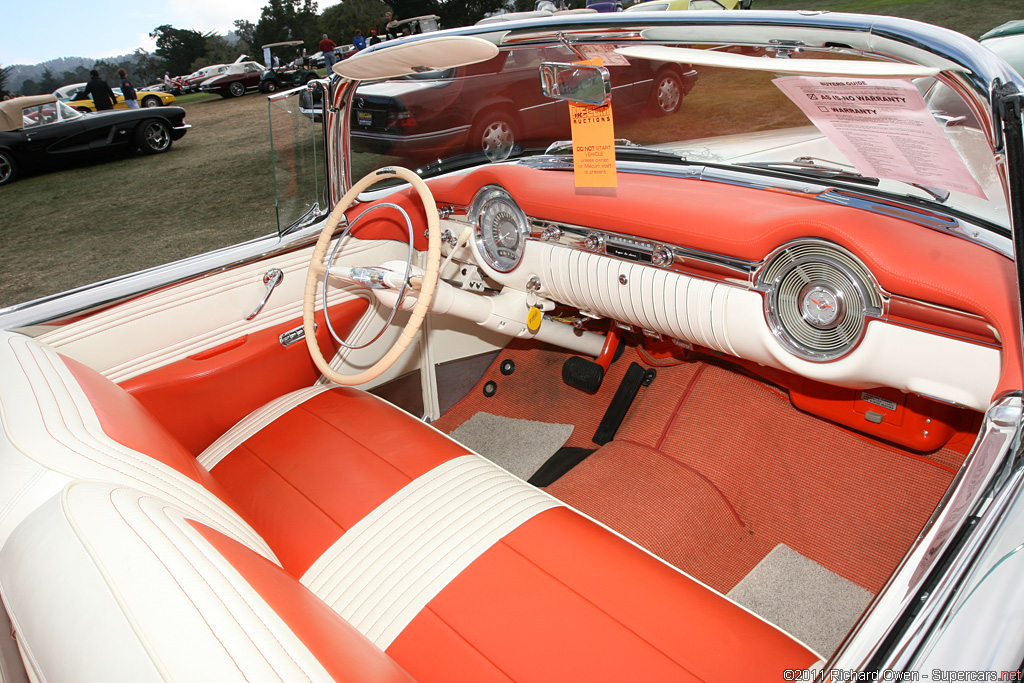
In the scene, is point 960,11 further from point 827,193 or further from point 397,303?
point 397,303

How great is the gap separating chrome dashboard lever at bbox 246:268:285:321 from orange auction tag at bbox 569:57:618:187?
1.09 metres

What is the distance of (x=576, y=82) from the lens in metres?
1.79

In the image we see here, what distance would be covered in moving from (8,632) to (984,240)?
1.91 m

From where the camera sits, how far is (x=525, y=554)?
1.43 meters

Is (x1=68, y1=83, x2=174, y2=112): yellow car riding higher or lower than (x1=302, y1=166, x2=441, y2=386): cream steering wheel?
higher

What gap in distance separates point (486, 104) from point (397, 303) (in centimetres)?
80

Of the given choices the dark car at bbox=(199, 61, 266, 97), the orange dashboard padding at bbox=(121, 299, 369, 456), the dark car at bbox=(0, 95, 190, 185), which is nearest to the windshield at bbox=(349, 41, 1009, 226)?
the orange dashboard padding at bbox=(121, 299, 369, 456)

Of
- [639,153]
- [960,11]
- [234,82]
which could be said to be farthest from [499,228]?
[234,82]

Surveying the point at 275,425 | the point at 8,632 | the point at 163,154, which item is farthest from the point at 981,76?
the point at 163,154

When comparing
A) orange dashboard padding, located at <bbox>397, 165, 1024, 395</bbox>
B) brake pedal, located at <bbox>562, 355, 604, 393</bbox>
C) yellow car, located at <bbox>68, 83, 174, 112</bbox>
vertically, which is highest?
yellow car, located at <bbox>68, 83, 174, 112</bbox>

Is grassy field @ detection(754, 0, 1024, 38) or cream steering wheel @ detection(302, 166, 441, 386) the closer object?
cream steering wheel @ detection(302, 166, 441, 386)

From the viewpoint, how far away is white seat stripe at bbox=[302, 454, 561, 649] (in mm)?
1385

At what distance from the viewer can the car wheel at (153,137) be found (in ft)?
30.8

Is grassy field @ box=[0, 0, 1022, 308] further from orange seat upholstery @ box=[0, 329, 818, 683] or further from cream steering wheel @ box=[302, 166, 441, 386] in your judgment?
orange seat upholstery @ box=[0, 329, 818, 683]
